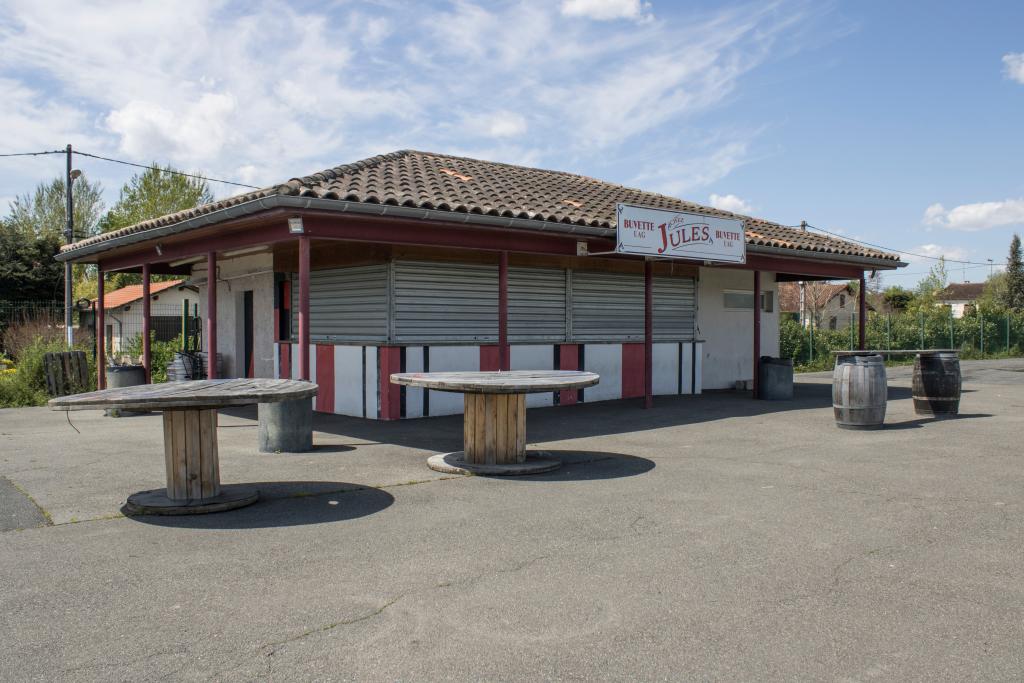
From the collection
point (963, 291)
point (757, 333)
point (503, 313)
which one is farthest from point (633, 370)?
point (963, 291)

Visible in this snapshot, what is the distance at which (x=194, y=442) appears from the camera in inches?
219

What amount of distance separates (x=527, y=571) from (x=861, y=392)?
6.79 meters

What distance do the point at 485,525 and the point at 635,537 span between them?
97 centimetres

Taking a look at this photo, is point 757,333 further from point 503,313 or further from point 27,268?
point 27,268

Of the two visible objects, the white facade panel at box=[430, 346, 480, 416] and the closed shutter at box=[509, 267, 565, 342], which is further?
the closed shutter at box=[509, 267, 565, 342]

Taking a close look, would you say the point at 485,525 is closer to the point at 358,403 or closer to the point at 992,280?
the point at 358,403

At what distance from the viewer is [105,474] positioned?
681 cm

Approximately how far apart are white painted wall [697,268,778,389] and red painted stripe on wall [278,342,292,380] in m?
7.40

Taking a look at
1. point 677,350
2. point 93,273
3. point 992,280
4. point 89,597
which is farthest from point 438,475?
point 992,280

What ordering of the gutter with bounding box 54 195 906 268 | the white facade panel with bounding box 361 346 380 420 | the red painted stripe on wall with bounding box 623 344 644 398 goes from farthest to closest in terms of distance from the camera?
the red painted stripe on wall with bounding box 623 344 644 398
the white facade panel with bounding box 361 346 380 420
the gutter with bounding box 54 195 906 268

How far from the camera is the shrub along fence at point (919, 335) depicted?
2538 cm

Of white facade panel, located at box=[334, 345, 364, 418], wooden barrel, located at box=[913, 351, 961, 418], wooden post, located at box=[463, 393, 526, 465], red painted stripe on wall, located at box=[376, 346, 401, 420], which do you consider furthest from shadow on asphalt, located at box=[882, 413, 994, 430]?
white facade panel, located at box=[334, 345, 364, 418]

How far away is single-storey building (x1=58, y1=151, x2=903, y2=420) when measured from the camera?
9.15 meters

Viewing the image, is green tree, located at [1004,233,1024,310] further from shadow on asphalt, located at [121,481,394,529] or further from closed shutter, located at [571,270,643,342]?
shadow on asphalt, located at [121,481,394,529]
